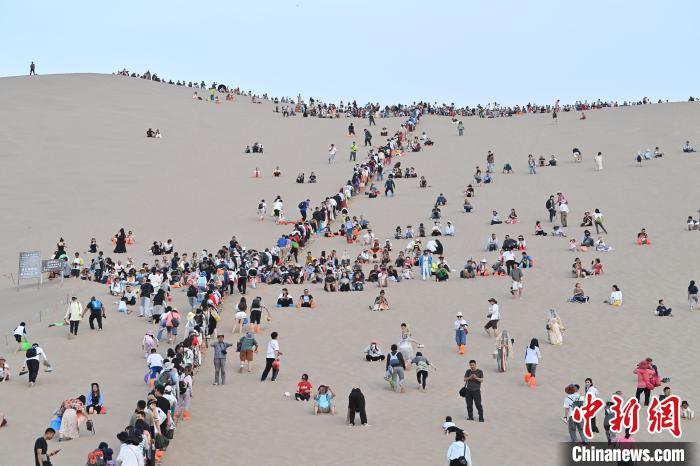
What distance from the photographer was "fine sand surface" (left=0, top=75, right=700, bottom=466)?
20.2 metres

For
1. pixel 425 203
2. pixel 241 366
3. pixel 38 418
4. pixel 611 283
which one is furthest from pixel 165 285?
pixel 425 203

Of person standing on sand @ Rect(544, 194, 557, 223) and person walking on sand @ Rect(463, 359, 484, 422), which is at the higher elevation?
person standing on sand @ Rect(544, 194, 557, 223)

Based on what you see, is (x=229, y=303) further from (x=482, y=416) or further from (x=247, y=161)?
(x=247, y=161)

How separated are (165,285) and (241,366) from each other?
21.9 ft

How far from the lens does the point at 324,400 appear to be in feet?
68.8

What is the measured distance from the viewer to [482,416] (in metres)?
20.3

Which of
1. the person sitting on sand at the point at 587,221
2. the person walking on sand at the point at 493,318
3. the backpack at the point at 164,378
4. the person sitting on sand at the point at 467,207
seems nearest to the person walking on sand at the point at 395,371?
the person walking on sand at the point at 493,318

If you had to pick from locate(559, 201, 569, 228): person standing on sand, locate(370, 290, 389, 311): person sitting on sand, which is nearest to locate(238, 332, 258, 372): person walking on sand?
locate(370, 290, 389, 311): person sitting on sand

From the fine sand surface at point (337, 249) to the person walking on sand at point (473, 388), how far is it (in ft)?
1.14

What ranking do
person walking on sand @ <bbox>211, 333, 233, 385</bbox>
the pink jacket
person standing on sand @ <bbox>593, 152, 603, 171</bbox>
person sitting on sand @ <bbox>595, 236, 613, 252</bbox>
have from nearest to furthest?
the pink jacket
person walking on sand @ <bbox>211, 333, 233, 385</bbox>
person sitting on sand @ <bbox>595, 236, 613, 252</bbox>
person standing on sand @ <bbox>593, 152, 603, 171</bbox>

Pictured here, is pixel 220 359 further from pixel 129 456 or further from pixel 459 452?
pixel 459 452

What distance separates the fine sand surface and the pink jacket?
1.22m

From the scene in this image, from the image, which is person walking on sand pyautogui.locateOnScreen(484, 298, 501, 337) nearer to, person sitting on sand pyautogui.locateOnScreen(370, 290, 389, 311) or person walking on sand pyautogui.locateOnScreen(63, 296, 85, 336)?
person sitting on sand pyautogui.locateOnScreen(370, 290, 389, 311)

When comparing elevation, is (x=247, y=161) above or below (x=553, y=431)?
above
